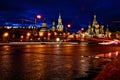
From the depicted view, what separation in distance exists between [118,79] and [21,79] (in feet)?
11.7

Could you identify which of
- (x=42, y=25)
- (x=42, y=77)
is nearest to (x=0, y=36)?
(x=42, y=25)

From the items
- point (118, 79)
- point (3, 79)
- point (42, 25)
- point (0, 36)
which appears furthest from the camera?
point (42, 25)

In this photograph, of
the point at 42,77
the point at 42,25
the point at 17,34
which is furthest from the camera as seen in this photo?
the point at 42,25

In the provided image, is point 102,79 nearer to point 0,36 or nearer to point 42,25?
point 0,36

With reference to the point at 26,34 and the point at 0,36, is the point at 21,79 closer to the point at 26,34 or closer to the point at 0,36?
the point at 0,36

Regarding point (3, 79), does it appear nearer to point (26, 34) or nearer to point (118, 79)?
point (118, 79)

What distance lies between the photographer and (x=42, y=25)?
637 feet

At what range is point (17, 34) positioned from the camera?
139 meters

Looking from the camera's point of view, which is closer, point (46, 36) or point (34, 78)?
point (34, 78)

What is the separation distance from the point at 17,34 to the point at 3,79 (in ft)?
424

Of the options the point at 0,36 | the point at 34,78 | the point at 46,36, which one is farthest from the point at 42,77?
the point at 46,36

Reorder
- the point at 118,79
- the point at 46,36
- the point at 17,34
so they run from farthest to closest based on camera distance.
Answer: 1. the point at 46,36
2. the point at 17,34
3. the point at 118,79

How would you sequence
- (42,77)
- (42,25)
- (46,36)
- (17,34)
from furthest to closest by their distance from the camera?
(42,25), (46,36), (17,34), (42,77)

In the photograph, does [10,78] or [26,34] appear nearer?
[10,78]
